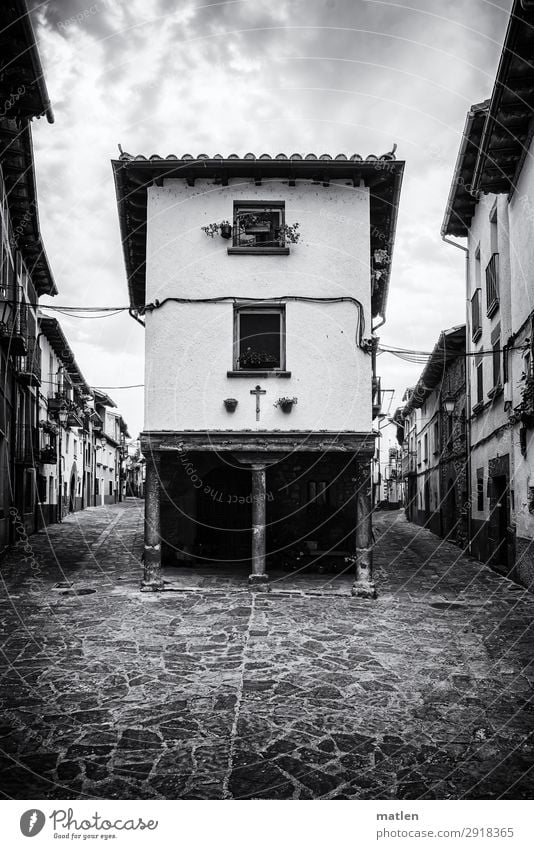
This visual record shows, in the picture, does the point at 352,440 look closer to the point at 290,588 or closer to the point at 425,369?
the point at 290,588

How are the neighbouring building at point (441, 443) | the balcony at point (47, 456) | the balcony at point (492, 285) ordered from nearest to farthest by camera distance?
the balcony at point (492, 285) < the neighbouring building at point (441, 443) < the balcony at point (47, 456)

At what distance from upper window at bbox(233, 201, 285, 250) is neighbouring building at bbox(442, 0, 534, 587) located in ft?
13.2

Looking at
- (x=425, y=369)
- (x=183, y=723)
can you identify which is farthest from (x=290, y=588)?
(x=425, y=369)

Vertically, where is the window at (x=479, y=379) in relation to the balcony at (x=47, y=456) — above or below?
above

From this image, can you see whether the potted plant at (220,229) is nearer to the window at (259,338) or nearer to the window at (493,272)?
the window at (259,338)

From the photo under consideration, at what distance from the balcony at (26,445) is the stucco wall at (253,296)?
24.6ft

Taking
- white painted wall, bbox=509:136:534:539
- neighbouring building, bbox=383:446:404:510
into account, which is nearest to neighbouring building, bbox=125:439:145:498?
neighbouring building, bbox=383:446:404:510

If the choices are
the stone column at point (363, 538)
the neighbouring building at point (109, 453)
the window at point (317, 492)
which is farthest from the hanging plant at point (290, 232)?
the neighbouring building at point (109, 453)

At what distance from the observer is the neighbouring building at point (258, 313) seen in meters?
12.0

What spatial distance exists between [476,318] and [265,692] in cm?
1319

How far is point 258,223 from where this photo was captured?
499 inches

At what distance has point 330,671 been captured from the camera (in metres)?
7.05

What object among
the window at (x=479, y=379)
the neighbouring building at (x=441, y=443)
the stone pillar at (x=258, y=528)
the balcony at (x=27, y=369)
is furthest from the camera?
the neighbouring building at (x=441, y=443)

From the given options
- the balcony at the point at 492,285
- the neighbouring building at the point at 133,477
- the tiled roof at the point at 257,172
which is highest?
the tiled roof at the point at 257,172
